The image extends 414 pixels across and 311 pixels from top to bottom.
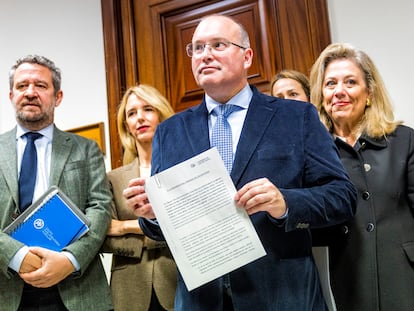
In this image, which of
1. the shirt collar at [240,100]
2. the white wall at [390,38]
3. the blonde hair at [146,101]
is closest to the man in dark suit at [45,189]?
the blonde hair at [146,101]

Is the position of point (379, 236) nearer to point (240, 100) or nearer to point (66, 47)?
point (240, 100)

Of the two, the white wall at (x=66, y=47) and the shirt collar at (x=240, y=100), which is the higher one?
the white wall at (x=66, y=47)

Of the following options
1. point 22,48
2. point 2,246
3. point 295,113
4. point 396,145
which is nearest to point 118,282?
point 2,246

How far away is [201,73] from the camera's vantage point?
141 centimetres

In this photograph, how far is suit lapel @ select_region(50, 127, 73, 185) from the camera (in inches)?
70.6

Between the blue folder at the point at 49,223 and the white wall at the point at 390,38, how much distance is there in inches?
55.0

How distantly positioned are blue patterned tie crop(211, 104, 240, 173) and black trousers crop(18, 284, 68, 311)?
2.66ft

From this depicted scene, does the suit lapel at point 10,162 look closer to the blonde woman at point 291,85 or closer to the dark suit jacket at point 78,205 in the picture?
the dark suit jacket at point 78,205

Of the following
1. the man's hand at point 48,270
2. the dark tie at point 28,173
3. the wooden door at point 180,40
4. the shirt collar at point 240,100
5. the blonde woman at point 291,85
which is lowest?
the man's hand at point 48,270

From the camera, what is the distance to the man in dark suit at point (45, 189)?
1.59 meters

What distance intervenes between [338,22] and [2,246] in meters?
1.69

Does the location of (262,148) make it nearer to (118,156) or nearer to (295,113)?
(295,113)

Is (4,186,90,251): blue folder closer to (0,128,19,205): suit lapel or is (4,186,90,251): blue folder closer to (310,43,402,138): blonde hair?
(0,128,19,205): suit lapel

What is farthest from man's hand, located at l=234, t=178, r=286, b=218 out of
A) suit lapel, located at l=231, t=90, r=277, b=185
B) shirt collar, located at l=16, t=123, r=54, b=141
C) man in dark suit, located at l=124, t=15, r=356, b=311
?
shirt collar, located at l=16, t=123, r=54, b=141
